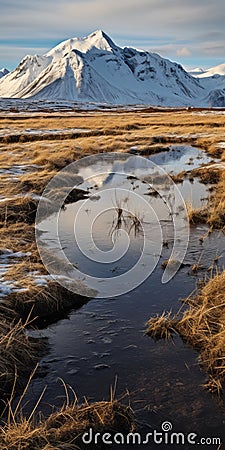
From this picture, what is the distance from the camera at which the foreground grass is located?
7074 mm

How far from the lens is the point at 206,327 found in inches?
316

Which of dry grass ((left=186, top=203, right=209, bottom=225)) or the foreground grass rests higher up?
dry grass ((left=186, top=203, right=209, bottom=225))

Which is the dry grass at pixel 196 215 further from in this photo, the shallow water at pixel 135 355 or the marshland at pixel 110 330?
the shallow water at pixel 135 355

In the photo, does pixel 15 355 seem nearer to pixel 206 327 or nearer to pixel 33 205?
pixel 206 327

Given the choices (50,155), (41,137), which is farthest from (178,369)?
(41,137)

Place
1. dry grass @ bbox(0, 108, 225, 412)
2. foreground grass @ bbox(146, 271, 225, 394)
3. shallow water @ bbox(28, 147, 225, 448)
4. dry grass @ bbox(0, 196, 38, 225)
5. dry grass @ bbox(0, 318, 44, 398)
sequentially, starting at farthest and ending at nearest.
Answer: dry grass @ bbox(0, 196, 38, 225)
dry grass @ bbox(0, 108, 225, 412)
foreground grass @ bbox(146, 271, 225, 394)
dry grass @ bbox(0, 318, 44, 398)
shallow water @ bbox(28, 147, 225, 448)

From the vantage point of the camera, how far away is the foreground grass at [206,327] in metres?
7.07

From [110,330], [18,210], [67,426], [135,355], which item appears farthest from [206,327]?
[18,210]

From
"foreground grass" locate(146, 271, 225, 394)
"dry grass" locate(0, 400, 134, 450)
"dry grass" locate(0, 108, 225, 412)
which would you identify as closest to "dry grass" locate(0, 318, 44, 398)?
"dry grass" locate(0, 108, 225, 412)

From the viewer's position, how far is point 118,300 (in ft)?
31.4

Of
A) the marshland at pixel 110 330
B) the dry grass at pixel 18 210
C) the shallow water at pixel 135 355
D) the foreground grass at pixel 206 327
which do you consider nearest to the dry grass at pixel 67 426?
the marshland at pixel 110 330

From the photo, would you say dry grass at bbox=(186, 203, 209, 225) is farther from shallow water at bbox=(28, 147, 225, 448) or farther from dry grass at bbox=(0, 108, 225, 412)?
shallow water at bbox=(28, 147, 225, 448)

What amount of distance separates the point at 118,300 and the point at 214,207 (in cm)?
803

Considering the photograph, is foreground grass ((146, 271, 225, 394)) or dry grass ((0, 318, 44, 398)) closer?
dry grass ((0, 318, 44, 398))
